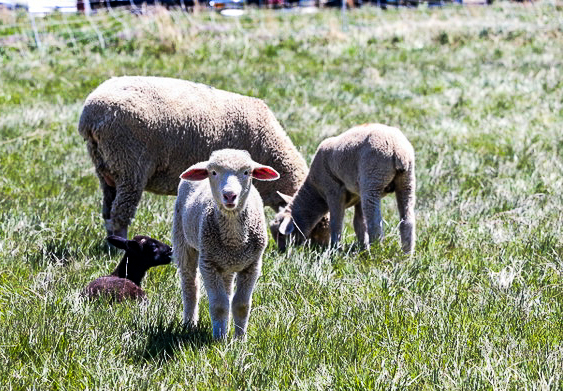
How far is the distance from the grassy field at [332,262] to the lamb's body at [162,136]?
0.37 metres

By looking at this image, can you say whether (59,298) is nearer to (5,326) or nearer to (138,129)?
(5,326)

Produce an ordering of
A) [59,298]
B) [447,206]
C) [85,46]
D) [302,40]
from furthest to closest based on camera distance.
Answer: [302,40]
[85,46]
[447,206]
[59,298]

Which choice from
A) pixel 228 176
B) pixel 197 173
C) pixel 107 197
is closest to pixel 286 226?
pixel 107 197

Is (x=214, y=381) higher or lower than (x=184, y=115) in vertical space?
lower

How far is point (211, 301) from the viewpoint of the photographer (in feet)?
14.6

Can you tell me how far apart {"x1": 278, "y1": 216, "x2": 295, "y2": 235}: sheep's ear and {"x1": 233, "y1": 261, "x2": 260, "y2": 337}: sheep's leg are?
2.14 meters

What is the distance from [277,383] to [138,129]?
12.2ft

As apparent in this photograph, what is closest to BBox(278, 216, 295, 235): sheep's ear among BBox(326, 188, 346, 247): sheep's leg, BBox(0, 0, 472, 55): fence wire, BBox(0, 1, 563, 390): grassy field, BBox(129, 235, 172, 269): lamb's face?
BBox(0, 1, 563, 390): grassy field

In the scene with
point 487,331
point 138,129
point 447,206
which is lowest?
point 447,206

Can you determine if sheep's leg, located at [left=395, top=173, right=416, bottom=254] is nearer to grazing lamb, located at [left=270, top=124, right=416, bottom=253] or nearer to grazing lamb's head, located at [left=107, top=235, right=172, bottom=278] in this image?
grazing lamb, located at [left=270, top=124, right=416, bottom=253]

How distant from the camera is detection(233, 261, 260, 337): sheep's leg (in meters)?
4.51

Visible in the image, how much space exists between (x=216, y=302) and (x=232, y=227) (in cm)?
42

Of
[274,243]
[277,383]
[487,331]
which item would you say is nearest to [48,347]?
[277,383]

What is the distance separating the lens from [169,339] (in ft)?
14.4
